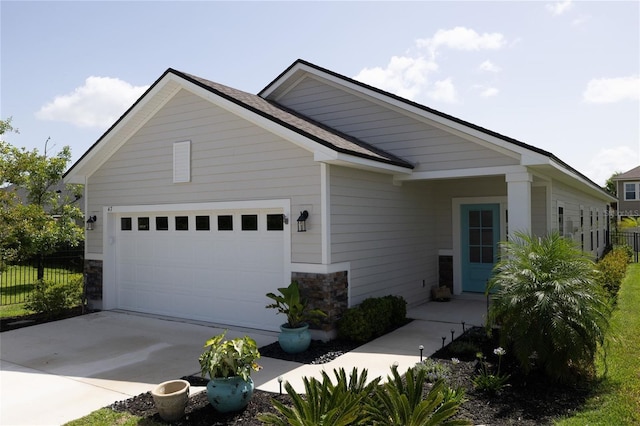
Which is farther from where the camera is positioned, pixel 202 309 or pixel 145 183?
pixel 145 183

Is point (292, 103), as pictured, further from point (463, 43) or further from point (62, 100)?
point (62, 100)

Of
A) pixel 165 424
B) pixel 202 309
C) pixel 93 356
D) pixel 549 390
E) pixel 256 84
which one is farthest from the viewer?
pixel 256 84

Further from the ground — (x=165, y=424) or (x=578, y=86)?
(x=578, y=86)

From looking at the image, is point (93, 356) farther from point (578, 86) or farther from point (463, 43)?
point (578, 86)

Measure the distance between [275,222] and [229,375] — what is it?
402 cm

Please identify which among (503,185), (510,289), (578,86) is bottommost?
(510,289)

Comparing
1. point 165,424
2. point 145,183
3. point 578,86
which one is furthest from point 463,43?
point 165,424

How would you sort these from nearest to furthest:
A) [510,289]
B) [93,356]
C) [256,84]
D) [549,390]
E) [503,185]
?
[549,390], [510,289], [93,356], [503,185], [256,84]

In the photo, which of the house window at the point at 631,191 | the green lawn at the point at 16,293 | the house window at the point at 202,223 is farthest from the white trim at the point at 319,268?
the house window at the point at 631,191

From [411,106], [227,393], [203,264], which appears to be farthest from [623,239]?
[227,393]

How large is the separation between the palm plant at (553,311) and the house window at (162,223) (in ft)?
23.3

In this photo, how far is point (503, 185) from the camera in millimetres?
11430

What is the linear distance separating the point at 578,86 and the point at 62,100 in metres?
13.8

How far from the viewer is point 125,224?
438 inches
